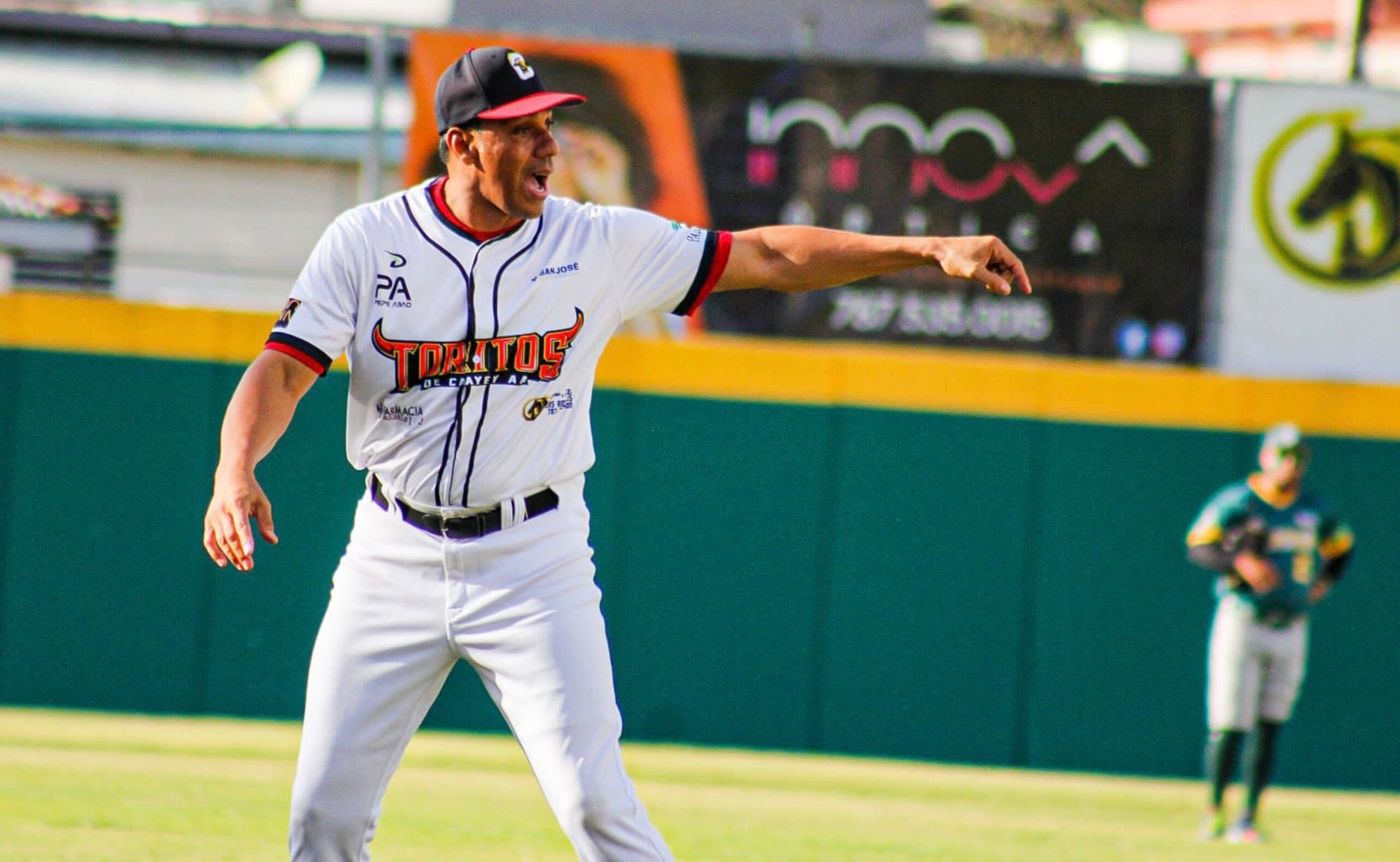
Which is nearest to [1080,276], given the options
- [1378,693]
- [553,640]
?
[1378,693]

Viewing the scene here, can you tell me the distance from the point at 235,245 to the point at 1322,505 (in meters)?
6.57

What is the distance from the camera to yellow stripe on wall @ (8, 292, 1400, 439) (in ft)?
33.2

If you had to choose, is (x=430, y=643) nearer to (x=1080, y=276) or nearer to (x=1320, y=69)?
(x=1080, y=276)

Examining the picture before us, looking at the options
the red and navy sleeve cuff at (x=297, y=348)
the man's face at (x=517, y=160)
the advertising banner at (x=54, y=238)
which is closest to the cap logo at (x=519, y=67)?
the man's face at (x=517, y=160)

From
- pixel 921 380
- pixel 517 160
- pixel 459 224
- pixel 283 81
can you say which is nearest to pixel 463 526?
pixel 459 224

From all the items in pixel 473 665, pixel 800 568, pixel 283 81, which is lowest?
pixel 800 568

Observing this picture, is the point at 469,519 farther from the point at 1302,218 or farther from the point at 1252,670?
the point at 1302,218

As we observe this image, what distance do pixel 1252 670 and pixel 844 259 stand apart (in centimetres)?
498

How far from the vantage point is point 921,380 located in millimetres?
10273

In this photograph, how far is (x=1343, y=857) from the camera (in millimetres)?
7855

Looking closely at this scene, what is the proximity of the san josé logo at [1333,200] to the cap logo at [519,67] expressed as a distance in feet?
23.5

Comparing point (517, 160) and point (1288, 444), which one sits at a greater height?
point (517, 160)

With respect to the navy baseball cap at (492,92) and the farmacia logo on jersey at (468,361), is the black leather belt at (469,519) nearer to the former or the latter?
the farmacia logo on jersey at (468,361)

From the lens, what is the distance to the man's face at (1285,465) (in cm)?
829
